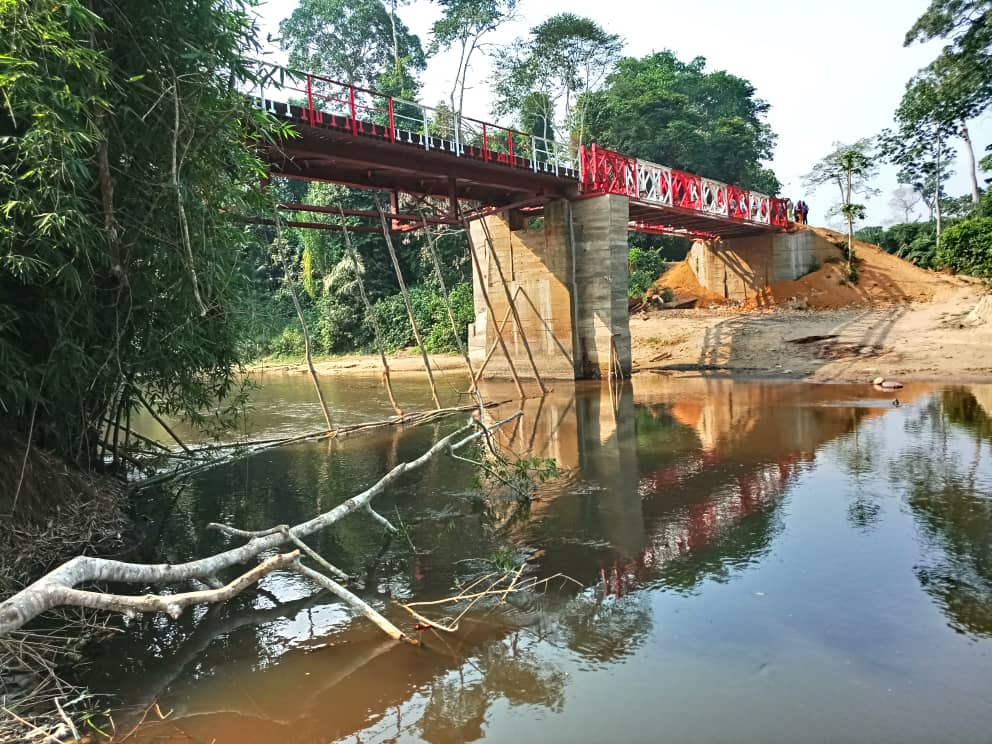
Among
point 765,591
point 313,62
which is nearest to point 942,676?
point 765,591

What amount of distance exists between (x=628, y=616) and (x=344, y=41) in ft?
171

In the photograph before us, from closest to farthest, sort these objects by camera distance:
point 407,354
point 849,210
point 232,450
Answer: point 232,450 < point 849,210 < point 407,354

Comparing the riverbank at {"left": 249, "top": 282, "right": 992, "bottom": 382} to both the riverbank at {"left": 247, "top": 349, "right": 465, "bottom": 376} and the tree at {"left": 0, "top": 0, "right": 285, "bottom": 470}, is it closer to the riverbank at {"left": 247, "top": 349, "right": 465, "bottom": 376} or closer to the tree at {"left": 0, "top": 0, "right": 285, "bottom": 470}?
the riverbank at {"left": 247, "top": 349, "right": 465, "bottom": 376}

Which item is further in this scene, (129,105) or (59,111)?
(129,105)

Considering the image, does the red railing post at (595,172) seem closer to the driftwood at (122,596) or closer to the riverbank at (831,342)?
the riverbank at (831,342)

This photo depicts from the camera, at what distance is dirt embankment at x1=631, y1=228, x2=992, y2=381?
2119cm

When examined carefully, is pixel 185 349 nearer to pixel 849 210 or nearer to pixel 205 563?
pixel 205 563

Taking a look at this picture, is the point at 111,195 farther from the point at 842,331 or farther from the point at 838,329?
the point at 838,329

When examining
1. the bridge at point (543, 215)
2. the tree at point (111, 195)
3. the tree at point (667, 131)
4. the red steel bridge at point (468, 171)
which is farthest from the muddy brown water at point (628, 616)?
the tree at point (667, 131)

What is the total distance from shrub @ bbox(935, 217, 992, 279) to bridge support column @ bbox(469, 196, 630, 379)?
1381 centimetres

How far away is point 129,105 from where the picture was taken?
7.18 metres

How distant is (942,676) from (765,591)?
1658 mm

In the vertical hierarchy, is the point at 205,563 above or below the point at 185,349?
below

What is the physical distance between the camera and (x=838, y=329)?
81.3 feet
